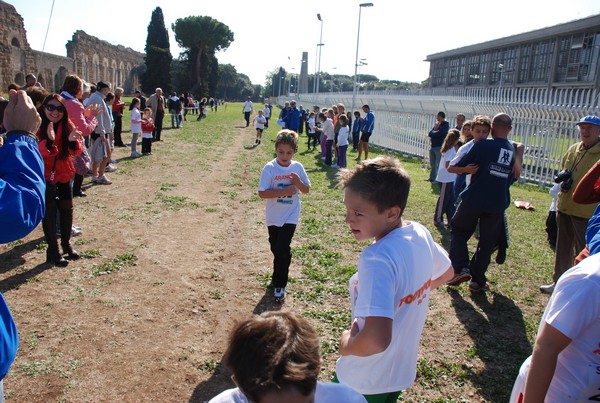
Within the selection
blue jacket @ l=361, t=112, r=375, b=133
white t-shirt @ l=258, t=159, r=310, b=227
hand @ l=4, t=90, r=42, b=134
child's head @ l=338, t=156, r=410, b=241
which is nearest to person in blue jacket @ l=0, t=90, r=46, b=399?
hand @ l=4, t=90, r=42, b=134

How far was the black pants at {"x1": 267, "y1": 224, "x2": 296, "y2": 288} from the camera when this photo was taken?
4.62 m

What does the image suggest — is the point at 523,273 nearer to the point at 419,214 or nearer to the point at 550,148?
the point at 419,214

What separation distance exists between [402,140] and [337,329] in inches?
664

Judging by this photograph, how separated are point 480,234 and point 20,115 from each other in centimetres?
459

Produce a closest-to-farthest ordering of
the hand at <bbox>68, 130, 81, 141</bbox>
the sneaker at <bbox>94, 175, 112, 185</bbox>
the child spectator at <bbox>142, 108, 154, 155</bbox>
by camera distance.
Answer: the hand at <bbox>68, 130, 81, 141</bbox> < the sneaker at <bbox>94, 175, 112, 185</bbox> < the child spectator at <bbox>142, 108, 154, 155</bbox>

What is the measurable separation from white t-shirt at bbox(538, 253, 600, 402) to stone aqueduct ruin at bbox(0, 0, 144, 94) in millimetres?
30574

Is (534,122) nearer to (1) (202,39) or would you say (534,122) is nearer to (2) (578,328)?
(2) (578,328)

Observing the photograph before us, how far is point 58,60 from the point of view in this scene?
36.8m

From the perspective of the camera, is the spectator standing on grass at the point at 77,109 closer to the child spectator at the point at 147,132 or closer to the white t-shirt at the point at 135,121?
the white t-shirt at the point at 135,121

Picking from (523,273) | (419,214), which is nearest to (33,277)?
(523,273)

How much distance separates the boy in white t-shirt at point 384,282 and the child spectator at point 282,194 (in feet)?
8.14

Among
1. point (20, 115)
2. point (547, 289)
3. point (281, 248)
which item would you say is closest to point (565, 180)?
point (547, 289)

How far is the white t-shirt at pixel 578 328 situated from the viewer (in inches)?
54.2

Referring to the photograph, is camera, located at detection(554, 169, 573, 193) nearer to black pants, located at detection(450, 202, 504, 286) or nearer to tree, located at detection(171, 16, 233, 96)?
black pants, located at detection(450, 202, 504, 286)
